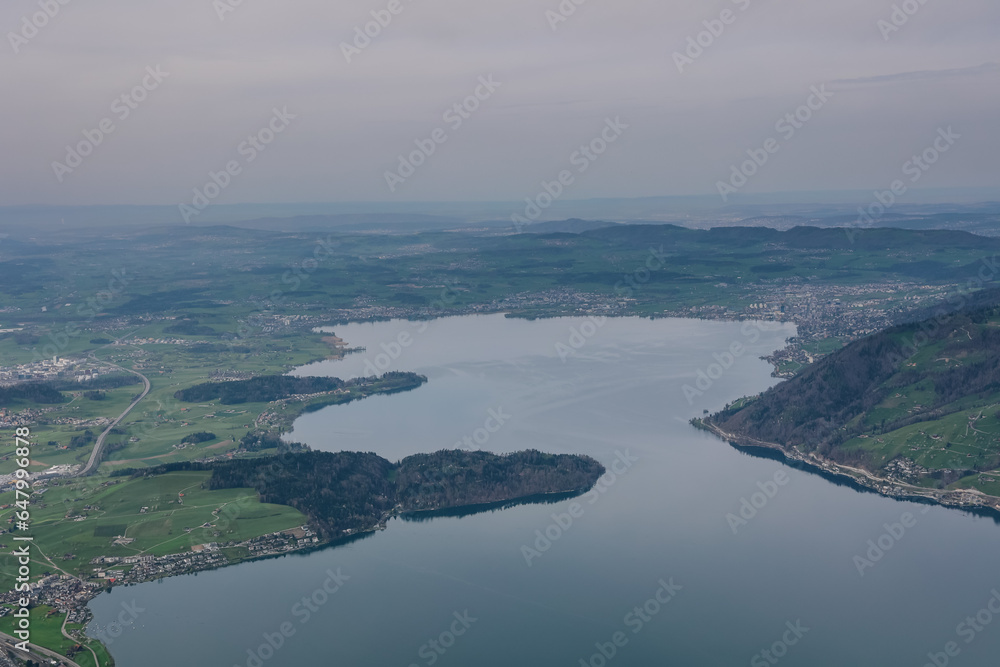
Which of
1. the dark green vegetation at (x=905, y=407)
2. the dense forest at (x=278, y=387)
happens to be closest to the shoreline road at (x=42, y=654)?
the dense forest at (x=278, y=387)

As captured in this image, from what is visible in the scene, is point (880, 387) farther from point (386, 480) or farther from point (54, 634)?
point (54, 634)

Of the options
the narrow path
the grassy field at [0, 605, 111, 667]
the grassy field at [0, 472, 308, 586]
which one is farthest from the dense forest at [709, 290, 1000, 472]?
the narrow path

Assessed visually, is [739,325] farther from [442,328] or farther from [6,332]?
[6,332]

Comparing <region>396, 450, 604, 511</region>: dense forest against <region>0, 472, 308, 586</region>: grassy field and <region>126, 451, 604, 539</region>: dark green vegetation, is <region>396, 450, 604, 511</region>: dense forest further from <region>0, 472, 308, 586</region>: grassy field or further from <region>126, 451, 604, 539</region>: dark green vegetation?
<region>0, 472, 308, 586</region>: grassy field

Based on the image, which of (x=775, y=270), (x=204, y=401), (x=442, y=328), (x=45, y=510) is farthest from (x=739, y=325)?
(x=45, y=510)

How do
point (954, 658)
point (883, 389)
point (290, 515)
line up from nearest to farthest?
1. point (954, 658)
2. point (290, 515)
3. point (883, 389)

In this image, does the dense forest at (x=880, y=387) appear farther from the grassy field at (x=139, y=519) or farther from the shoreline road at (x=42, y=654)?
the shoreline road at (x=42, y=654)

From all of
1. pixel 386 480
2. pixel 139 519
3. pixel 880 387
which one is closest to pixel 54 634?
pixel 139 519
